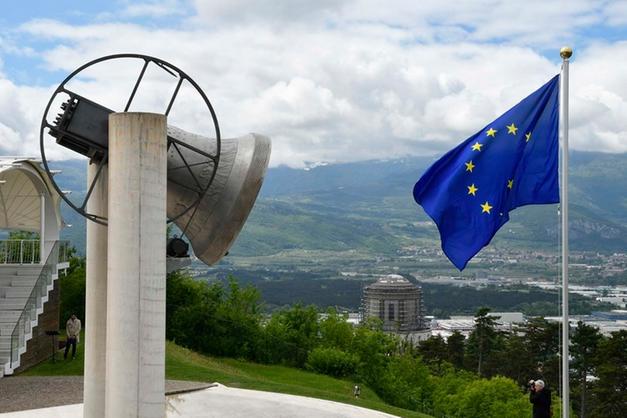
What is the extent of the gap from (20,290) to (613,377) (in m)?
44.0

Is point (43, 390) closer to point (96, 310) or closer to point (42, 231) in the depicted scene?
point (42, 231)

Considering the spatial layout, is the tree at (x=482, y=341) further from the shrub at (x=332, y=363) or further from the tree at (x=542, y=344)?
the shrub at (x=332, y=363)

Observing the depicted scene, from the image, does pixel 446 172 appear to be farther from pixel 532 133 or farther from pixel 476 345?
pixel 476 345

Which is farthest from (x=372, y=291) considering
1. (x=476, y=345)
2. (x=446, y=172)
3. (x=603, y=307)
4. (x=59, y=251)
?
(x=446, y=172)

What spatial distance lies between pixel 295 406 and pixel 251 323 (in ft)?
60.3

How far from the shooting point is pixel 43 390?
1991 cm

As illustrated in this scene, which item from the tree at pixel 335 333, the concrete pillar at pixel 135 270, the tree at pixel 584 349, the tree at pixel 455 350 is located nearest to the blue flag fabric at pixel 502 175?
→ the concrete pillar at pixel 135 270

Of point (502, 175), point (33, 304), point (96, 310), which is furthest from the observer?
point (33, 304)

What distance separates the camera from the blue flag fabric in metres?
11.6

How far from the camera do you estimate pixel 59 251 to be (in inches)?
1053

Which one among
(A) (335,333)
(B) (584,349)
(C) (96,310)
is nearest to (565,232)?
(C) (96,310)

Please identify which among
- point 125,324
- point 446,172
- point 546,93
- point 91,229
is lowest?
point 125,324

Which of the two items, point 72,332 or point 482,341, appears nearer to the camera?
point 72,332

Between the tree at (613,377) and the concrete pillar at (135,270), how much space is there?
1979 inches
